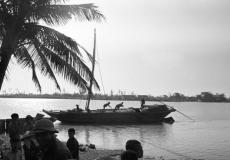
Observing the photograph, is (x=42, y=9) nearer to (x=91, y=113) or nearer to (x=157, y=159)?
(x=157, y=159)

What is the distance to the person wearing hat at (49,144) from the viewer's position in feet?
11.9

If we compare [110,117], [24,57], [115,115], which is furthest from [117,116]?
[24,57]

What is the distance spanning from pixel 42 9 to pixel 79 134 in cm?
2865

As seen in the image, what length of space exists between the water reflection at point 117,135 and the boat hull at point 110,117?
104cm

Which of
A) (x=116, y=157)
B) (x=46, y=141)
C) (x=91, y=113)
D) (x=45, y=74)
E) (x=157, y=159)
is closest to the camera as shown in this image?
(x=46, y=141)

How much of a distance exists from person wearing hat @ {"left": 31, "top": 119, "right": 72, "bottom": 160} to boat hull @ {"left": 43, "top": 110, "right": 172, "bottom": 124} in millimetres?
42740

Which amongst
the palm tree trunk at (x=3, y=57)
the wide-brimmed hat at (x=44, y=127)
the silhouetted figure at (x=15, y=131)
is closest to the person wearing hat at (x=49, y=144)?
the wide-brimmed hat at (x=44, y=127)

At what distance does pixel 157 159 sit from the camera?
20141 mm

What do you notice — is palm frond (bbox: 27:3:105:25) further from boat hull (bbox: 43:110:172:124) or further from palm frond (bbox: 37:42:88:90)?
boat hull (bbox: 43:110:172:124)

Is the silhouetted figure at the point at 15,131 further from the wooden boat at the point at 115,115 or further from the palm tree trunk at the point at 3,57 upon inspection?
the wooden boat at the point at 115,115

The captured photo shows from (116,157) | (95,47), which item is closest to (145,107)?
(95,47)

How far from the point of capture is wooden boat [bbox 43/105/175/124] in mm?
46406

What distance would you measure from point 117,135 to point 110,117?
9198 mm

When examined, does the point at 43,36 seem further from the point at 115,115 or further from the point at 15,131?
the point at 115,115
